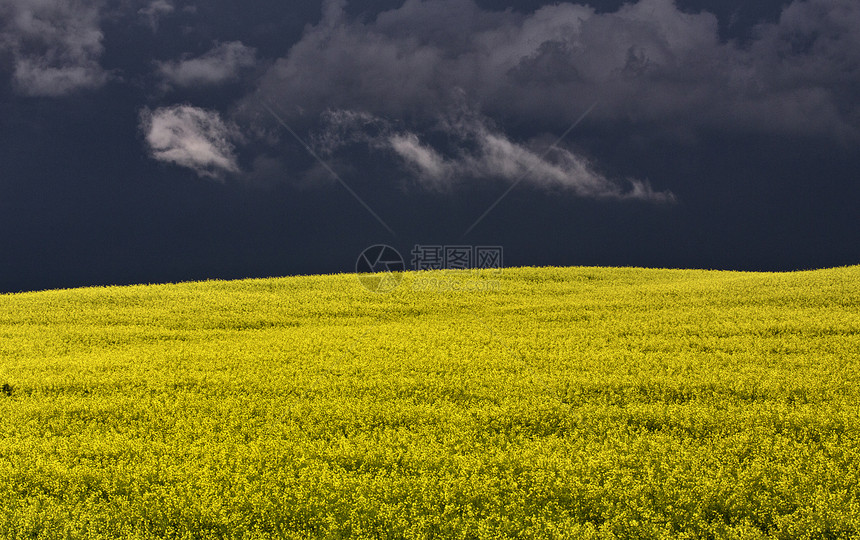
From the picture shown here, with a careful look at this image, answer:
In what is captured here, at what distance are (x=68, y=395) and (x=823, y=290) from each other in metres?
28.2

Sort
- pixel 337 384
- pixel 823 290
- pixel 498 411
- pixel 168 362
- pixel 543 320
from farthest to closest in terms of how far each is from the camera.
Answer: pixel 823 290 < pixel 543 320 < pixel 168 362 < pixel 337 384 < pixel 498 411

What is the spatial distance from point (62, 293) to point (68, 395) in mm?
18232

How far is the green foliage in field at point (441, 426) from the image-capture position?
7.20 m

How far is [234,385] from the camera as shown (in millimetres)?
12898

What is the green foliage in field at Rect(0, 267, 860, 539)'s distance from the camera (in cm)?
720

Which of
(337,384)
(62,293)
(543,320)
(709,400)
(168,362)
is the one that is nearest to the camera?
(709,400)

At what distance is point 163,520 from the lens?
23.9 feet

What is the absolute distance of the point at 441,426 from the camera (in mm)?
10000

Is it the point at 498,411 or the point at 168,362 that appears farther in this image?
the point at 168,362

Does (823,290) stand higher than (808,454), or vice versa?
(823,290)

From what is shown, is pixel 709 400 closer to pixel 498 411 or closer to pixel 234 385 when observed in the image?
pixel 498 411

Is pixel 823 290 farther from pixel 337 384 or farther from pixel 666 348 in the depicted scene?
pixel 337 384

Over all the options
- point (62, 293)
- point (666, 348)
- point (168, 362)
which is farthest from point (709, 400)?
point (62, 293)

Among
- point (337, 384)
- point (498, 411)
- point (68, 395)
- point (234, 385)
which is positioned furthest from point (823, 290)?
point (68, 395)
